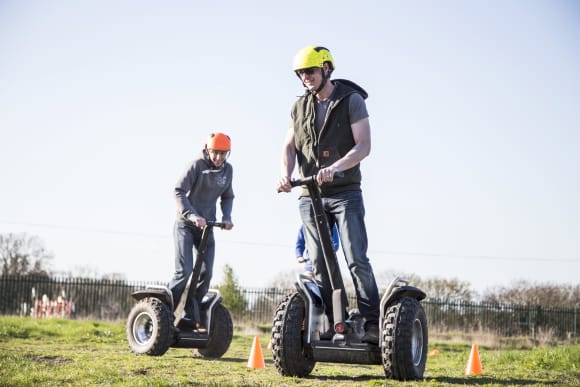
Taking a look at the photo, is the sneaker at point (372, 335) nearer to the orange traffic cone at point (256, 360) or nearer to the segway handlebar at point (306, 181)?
the segway handlebar at point (306, 181)

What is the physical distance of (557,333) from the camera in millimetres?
28469

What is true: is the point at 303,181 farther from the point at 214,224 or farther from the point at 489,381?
the point at 214,224

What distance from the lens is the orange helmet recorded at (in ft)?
30.7

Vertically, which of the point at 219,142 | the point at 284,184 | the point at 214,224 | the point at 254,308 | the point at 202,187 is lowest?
the point at 254,308

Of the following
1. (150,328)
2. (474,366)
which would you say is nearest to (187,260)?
(150,328)

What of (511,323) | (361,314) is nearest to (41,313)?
(511,323)

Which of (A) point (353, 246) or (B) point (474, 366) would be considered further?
(B) point (474, 366)

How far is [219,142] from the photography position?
9391mm

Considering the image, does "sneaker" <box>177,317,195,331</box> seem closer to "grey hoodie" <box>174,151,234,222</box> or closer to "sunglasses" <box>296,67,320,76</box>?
"grey hoodie" <box>174,151,234,222</box>

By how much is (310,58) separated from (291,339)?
2254 mm

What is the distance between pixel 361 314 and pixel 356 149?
1.34m

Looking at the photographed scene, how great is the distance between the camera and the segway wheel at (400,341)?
577 centimetres

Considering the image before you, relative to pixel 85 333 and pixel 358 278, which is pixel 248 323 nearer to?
pixel 85 333

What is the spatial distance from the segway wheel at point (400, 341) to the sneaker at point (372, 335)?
0.12m
